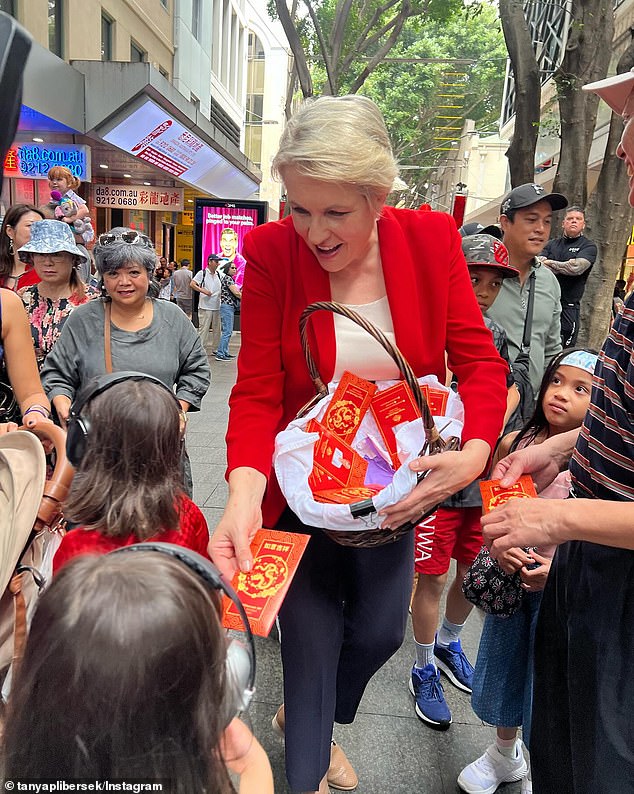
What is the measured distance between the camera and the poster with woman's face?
10.8m

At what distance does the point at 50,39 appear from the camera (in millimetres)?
10891

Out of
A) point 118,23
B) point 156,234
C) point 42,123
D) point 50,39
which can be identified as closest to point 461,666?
point 42,123

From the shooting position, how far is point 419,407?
1379 millimetres

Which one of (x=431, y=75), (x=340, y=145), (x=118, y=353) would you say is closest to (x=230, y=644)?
(x=340, y=145)

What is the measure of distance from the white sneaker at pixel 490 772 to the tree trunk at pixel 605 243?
454 cm

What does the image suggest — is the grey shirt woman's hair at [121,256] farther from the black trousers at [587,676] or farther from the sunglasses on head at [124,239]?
the black trousers at [587,676]

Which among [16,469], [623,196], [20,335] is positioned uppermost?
[623,196]

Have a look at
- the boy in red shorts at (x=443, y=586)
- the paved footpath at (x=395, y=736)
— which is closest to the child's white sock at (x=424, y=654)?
the boy in red shorts at (x=443, y=586)

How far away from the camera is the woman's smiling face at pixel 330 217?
1416mm

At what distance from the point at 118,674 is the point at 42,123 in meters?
9.81

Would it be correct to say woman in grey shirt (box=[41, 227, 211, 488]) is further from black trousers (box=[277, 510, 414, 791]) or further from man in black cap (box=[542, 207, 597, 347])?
man in black cap (box=[542, 207, 597, 347])

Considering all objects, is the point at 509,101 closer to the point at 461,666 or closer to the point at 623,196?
the point at 623,196

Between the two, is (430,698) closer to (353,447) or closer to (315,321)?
(353,447)

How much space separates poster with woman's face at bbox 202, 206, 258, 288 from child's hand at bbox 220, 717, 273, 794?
401 inches
